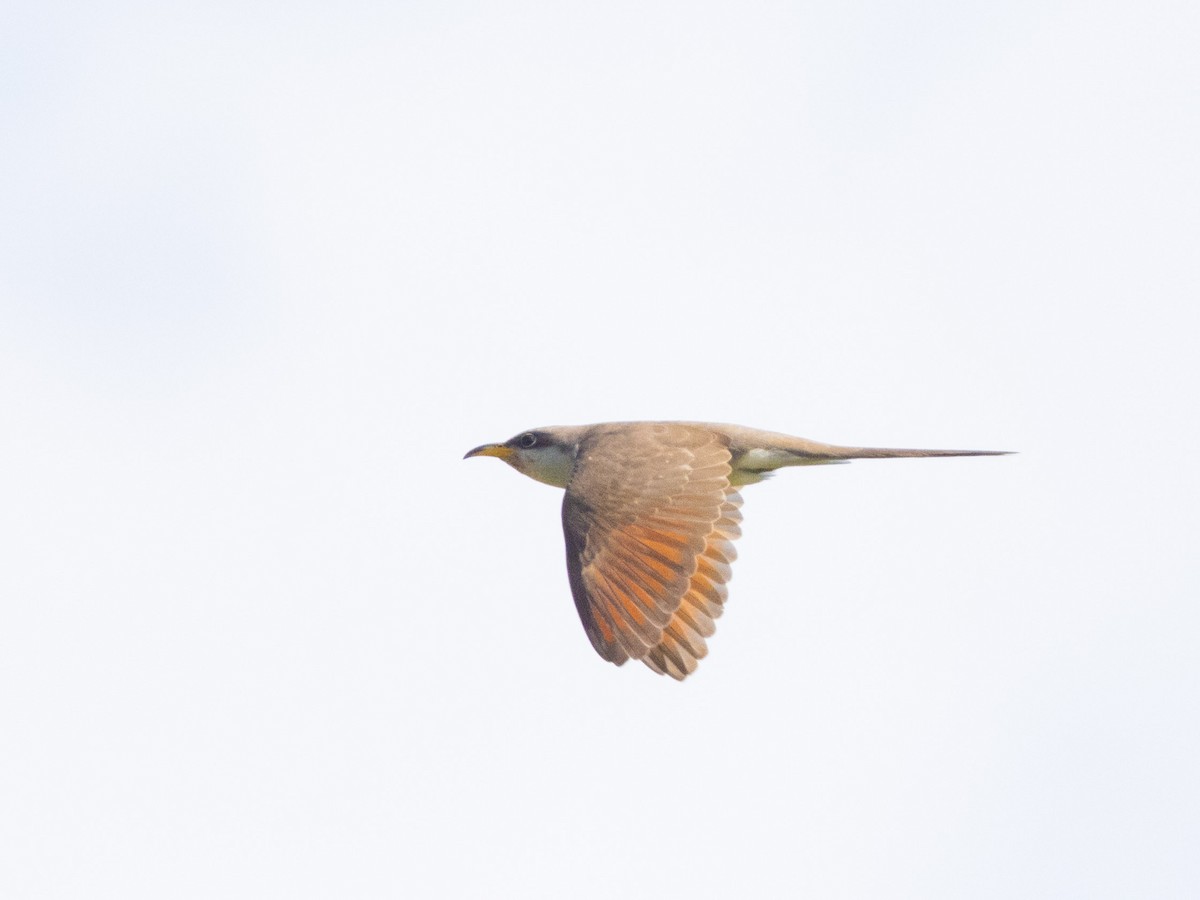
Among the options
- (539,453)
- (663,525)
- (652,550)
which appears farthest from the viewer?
(539,453)

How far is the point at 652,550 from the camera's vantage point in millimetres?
10953

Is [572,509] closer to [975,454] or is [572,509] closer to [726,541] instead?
[726,541]

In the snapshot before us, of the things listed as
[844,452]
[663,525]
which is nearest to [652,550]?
[663,525]

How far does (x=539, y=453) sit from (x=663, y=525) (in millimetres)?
2756

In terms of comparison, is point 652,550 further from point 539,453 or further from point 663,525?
point 539,453

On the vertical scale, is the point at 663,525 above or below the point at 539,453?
below

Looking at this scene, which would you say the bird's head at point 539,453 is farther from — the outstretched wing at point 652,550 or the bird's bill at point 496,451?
the outstretched wing at point 652,550

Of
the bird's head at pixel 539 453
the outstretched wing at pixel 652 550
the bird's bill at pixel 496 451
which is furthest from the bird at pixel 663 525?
the bird's bill at pixel 496 451

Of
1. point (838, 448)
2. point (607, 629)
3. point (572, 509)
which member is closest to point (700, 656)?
point (607, 629)

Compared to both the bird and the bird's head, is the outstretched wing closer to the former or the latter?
the bird

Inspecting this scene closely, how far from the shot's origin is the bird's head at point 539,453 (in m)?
13.5

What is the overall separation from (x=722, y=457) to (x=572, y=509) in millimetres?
1161

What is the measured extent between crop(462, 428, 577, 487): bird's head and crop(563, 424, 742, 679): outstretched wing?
1.45 m

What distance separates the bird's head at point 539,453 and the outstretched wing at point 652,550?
1.45m
